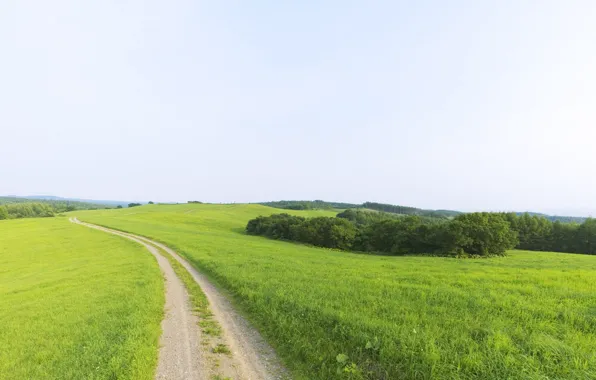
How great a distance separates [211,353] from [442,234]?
49.6 metres

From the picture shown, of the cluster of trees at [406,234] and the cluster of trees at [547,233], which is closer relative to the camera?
the cluster of trees at [406,234]

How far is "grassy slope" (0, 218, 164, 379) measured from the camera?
7.66m

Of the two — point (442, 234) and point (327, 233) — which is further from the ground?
point (442, 234)

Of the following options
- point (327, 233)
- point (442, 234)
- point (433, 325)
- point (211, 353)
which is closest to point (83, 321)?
point (211, 353)

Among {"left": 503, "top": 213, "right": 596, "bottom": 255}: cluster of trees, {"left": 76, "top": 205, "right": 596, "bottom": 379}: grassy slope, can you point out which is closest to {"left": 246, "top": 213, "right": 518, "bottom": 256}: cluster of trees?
{"left": 503, "top": 213, "right": 596, "bottom": 255}: cluster of trees

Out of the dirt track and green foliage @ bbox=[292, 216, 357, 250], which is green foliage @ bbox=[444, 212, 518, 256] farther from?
the dirt track

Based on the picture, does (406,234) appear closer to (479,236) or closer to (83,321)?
(479,236)

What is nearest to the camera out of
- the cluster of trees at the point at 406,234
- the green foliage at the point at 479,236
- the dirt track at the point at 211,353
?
the dirt track at the point at 211,353

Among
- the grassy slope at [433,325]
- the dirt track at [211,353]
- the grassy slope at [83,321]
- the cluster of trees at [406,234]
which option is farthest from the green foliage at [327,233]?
the dirt track at [211,353]

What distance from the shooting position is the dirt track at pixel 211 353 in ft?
23.4

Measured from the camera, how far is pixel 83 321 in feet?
36.5

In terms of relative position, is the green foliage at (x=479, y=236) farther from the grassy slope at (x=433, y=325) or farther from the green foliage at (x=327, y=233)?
the grassy slope at (x=433, y=325)

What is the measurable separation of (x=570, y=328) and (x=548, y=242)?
79634mm

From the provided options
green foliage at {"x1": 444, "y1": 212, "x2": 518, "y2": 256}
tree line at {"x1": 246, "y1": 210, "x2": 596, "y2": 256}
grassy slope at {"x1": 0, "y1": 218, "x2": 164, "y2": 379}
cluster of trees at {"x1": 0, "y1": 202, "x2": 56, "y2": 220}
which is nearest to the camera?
grassy slope at {"x1": 0, "y1": 218, "x2": 164, "y2": 379}
